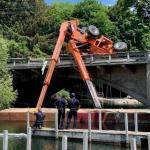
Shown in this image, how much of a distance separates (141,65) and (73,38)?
635cm

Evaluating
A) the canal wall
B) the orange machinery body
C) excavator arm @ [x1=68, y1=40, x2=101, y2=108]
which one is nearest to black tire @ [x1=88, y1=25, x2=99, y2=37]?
the orange machinery body

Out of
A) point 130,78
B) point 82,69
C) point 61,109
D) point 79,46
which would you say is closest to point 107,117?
point 61,109

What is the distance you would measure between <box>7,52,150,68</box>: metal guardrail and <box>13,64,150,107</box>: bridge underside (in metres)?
0.74

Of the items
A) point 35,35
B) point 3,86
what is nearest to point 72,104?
point 3,86

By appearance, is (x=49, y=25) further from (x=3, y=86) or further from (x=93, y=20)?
(x=3, y=86)

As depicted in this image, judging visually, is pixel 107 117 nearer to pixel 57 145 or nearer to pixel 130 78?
pixel 57 145

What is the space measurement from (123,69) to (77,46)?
15.1ft

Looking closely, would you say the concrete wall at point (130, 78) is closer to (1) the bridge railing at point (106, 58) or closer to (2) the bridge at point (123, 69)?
(2) the bridge at point (123, 69)

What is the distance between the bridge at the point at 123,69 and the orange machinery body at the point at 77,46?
122 cm

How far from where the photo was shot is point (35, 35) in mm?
68625

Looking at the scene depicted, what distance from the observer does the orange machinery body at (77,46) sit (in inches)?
1805

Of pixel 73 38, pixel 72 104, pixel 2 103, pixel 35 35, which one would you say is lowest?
pixel 72 104

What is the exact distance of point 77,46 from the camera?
4947 cm

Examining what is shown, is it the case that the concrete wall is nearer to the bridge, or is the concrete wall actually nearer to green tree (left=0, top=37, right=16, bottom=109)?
the bridge
